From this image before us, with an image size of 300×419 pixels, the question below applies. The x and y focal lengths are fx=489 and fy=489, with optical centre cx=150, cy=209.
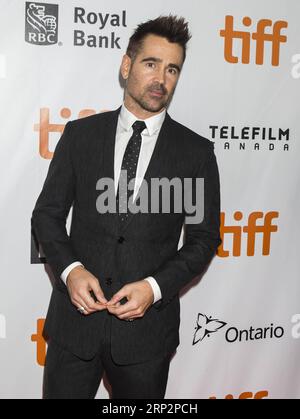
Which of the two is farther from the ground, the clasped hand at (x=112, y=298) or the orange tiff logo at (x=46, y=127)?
the orange tiff logo at (x=46, y=127)

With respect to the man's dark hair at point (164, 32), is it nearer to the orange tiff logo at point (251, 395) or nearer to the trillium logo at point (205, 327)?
the trillium logo at point (205, 327)

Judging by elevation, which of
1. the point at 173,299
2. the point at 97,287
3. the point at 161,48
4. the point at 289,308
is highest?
the point at 161,48

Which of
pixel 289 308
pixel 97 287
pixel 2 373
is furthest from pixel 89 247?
pixel 289 308

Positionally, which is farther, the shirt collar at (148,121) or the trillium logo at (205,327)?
the trillium logo at (205,327)

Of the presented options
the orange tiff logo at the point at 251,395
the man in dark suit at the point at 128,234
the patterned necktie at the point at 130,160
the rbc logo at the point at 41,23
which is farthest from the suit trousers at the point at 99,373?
the rbc logo at the point at 41,23

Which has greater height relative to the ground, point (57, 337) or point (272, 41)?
point (272, 41)

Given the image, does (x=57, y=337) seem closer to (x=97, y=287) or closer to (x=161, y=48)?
(x=97, y=287)

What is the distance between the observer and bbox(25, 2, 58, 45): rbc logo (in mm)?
2219

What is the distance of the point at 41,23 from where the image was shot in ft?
7.31

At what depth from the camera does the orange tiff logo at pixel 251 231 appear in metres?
2.60

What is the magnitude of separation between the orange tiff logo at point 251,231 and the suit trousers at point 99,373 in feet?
2.92

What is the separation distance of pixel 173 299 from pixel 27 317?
86 cm

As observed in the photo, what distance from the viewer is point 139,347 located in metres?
1.81

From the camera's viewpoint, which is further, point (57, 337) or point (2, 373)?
point (2, 373)
